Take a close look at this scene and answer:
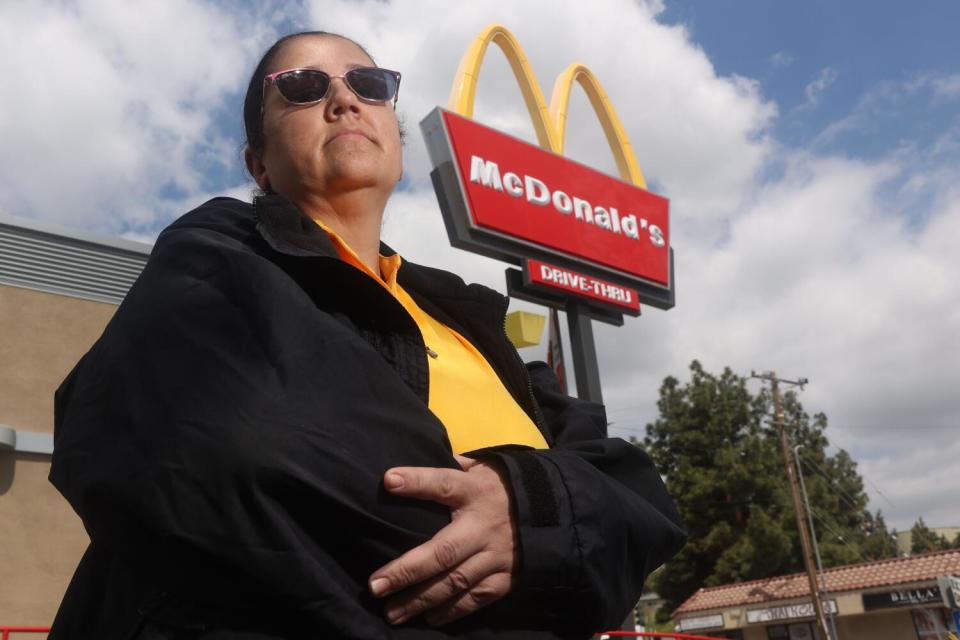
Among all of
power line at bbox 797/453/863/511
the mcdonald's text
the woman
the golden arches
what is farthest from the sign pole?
power line at bbox 797/453/863/511

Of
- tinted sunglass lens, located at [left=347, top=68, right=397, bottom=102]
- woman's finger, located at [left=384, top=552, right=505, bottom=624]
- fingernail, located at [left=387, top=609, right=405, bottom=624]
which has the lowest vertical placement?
fingernail, located at [left=387, top=609, right=405, bottom=624]

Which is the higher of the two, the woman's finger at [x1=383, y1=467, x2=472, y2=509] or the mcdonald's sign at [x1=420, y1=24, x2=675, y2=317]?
the mcdonald's sign at [x1=420, y1=24, x2=675, y2=317]

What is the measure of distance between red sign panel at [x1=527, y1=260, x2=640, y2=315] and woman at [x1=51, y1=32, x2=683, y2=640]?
8942 millimetres

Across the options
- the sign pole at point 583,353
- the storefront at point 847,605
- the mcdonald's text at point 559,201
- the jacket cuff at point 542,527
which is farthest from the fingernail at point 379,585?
the storefront at point 847,605

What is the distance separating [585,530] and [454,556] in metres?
0.19

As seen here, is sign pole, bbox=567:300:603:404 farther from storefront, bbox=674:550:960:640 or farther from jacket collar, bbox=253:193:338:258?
storefront, bbox=674:550:960:640

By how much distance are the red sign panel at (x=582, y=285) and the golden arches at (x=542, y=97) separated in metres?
1.72

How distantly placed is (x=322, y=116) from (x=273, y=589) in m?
0.92

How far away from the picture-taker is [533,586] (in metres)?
0.96

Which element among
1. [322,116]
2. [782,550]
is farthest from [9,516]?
[782,550]

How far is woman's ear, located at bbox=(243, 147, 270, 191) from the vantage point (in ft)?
5.19

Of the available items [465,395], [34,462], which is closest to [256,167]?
[465,395]

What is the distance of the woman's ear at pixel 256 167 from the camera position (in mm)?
1583

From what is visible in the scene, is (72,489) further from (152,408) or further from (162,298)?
(162,298)
